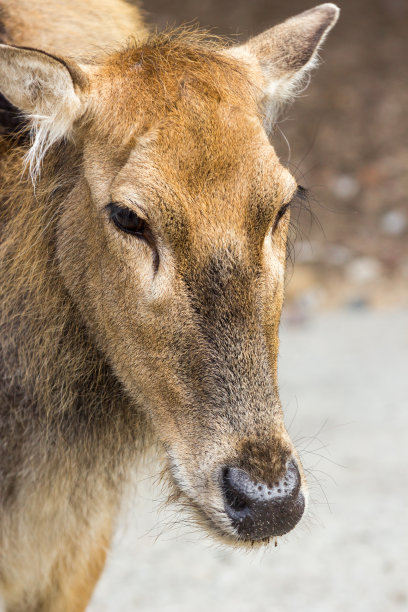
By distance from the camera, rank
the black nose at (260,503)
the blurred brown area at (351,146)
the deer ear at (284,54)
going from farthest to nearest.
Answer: the blurred brown area at (351,146), the deer ear at (284,54), the black nose at (260,503)

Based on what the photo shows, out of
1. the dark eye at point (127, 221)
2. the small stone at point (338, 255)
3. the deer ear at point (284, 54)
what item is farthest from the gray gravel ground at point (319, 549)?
the small stone at point (338, 255)

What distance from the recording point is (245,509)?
Answer: 284cm

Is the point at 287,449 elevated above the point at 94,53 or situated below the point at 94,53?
below

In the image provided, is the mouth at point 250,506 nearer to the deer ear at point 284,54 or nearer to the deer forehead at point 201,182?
the deer forehead at point 201,182

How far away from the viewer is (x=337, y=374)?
8.76 m

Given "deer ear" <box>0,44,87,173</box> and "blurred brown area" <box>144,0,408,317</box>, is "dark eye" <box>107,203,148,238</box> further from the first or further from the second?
"blurred brown area" <box>144,0,408,317</box>

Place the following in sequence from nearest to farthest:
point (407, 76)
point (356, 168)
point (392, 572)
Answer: point (392, 572), point (356, 168), point (407, 76)

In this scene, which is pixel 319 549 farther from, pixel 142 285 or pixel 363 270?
pixel 363 270

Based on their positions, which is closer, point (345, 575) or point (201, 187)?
point (201, 187)

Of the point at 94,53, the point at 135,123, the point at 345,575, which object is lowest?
the point at 345,575

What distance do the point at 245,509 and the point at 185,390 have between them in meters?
0.46

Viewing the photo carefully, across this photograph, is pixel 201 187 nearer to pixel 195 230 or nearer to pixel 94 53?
pixel 195 230

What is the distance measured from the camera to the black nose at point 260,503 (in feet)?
9.23

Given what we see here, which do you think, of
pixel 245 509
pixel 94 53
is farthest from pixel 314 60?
pixel 245 509
